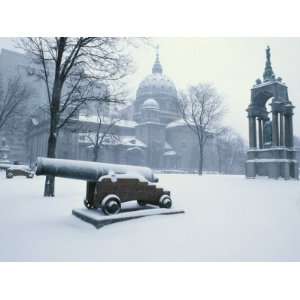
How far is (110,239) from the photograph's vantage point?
379 cm

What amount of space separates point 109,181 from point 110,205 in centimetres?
45

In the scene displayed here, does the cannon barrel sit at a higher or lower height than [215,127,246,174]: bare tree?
lower

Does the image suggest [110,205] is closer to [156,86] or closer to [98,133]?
[98,133]

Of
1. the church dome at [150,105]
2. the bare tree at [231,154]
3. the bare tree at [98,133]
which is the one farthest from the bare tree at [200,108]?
the church dome at [150,105]

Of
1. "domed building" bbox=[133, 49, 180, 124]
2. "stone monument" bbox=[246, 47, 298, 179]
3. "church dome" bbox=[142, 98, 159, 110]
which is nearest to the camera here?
"stone monument" bbox=[246, 47, 298, 179]

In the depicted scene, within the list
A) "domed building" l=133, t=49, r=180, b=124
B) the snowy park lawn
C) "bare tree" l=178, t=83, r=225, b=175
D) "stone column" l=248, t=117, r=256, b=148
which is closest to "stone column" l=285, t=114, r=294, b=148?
"stone column" l=248, t=117, r=256, b=148

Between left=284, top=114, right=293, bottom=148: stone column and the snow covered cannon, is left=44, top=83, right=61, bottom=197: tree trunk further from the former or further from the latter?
left=284, top=114, right=293, bottom=148: stone column

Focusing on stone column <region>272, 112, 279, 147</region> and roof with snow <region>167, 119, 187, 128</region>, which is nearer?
stone column <region>272, 112, 279, 147</region>

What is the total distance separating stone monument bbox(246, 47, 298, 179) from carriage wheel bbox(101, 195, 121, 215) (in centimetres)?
1568

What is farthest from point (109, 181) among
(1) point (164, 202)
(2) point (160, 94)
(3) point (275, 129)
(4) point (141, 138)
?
(2) point (160, 94)

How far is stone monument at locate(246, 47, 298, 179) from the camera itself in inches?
693

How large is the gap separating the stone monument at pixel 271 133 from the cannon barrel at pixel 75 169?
1536cm

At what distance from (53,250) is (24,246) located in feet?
1.53

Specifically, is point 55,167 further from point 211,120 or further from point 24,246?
point 211,120
